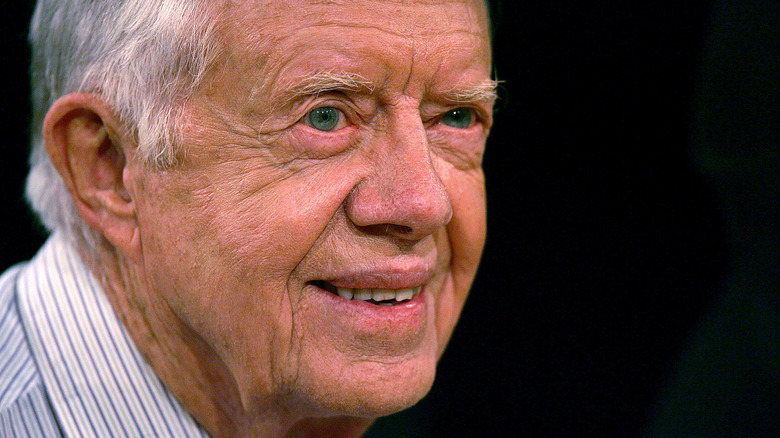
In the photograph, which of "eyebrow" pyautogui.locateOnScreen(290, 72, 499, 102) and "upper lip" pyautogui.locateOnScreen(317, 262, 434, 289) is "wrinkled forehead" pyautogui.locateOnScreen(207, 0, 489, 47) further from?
"upper lip" pyautogui.locateOnScreen(317, 262, 434, 289)

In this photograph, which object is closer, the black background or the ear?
the ear

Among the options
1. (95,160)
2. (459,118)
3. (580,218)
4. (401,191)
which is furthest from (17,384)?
(580,218)

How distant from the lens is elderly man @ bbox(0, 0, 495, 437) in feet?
4.95

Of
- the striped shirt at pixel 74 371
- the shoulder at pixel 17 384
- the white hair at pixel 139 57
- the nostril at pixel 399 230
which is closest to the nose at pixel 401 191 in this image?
the nostril at pixel 399 230

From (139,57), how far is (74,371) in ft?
2.39

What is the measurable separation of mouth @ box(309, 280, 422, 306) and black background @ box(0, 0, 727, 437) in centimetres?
109

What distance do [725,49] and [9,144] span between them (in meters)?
2.22

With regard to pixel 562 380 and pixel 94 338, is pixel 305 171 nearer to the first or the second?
pixel 94 338

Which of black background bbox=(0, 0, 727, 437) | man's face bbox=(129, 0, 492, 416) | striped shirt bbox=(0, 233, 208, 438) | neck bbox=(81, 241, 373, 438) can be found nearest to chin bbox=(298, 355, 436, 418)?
man's face bbox=(129, 0, 492, 416)

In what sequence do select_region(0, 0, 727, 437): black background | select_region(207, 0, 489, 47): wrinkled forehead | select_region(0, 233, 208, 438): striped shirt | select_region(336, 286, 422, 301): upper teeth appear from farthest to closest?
1. select_region(0, 0, 727, 437): black background
2. select_region(0, 233, 208, 438): striped shirt
3. select_region(336, 286, 422, 301): upper teeth
4. select_region(207, 0, 489, 47): wrinkled forehead

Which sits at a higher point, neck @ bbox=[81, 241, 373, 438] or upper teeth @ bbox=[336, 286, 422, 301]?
upper teeth @ bbox=[336, 286, 422, 301]

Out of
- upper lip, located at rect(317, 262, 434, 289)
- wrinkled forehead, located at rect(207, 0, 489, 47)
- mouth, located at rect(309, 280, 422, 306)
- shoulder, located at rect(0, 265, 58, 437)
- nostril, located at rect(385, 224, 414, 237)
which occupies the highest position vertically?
wrinkled forehead, located at rect(207, 0, 489, 47)

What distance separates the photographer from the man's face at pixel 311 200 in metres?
1.50

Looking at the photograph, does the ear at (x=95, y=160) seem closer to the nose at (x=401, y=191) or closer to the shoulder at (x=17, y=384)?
the shoulder at (x=17, y=384)
